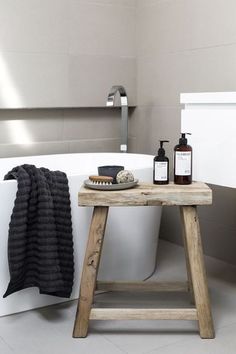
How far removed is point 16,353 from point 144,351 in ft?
1.62

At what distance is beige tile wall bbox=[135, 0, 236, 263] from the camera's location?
9.49 feet

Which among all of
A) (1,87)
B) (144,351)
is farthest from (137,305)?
(1,87)

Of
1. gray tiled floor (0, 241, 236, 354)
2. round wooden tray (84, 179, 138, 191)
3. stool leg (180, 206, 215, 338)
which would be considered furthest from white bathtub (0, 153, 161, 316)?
stool leg (180, 206, 215, 338)

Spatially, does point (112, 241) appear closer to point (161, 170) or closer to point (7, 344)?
point (161, 170)

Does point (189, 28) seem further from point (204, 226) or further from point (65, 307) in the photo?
point (65, 307)

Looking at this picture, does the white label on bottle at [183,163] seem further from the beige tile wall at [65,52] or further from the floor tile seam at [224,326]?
the beige tile wall at [65,52]

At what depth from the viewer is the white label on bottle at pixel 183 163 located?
2.09 meters

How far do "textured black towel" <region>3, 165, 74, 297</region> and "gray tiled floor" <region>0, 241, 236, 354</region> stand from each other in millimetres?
159

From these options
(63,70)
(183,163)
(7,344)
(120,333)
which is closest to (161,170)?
(183,163)

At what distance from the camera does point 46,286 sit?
6.83 feet

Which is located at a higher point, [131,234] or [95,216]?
[95,216]

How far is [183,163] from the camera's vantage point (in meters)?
2.11

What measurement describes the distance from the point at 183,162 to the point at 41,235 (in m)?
0.67

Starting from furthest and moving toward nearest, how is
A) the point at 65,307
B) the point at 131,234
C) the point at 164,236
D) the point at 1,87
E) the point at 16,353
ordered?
1. the point at 164,236
2. the point at 1,87
3. the point at 131,234
4. the point at 65,307
5. the point at 16,353
